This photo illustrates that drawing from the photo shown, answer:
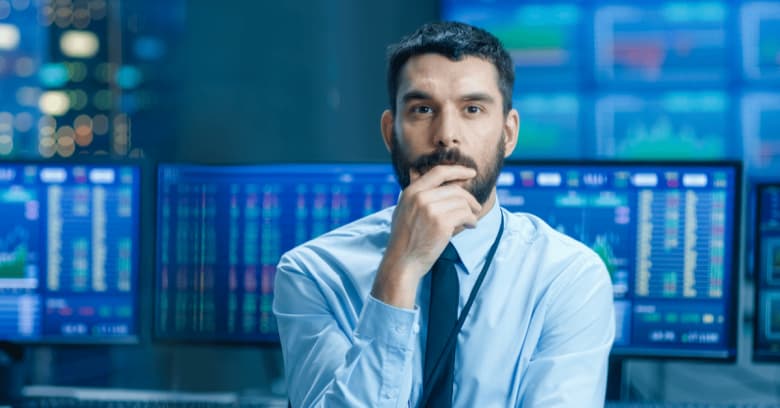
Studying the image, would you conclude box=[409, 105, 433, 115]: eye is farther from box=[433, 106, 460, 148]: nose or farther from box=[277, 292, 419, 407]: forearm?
box=[277, 292, 419, 407]: forearm

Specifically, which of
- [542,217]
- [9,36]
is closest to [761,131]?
[542,217]

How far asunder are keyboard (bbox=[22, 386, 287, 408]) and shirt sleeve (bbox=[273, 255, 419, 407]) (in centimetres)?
49

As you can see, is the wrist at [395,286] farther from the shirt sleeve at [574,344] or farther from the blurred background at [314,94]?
the blurred background at [314,94]

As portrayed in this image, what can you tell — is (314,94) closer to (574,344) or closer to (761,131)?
(574,344)

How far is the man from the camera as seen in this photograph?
1114 millimetres

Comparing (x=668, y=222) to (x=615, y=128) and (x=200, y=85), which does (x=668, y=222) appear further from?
(x=615, y=128)

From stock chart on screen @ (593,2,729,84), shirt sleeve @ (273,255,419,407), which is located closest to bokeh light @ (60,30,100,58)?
stock chart on screen @ (593,2,729,84)

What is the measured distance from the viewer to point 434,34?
122cm

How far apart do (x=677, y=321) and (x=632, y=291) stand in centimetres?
11

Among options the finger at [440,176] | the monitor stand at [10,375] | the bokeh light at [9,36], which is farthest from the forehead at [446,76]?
the bokeh light at [9,36]

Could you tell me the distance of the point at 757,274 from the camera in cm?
169

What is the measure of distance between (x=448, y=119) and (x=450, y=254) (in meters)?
0.23

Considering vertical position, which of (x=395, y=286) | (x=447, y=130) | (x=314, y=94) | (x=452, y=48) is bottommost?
(x=395, y=286)

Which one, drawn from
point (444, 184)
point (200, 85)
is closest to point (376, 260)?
point (444, 184)
